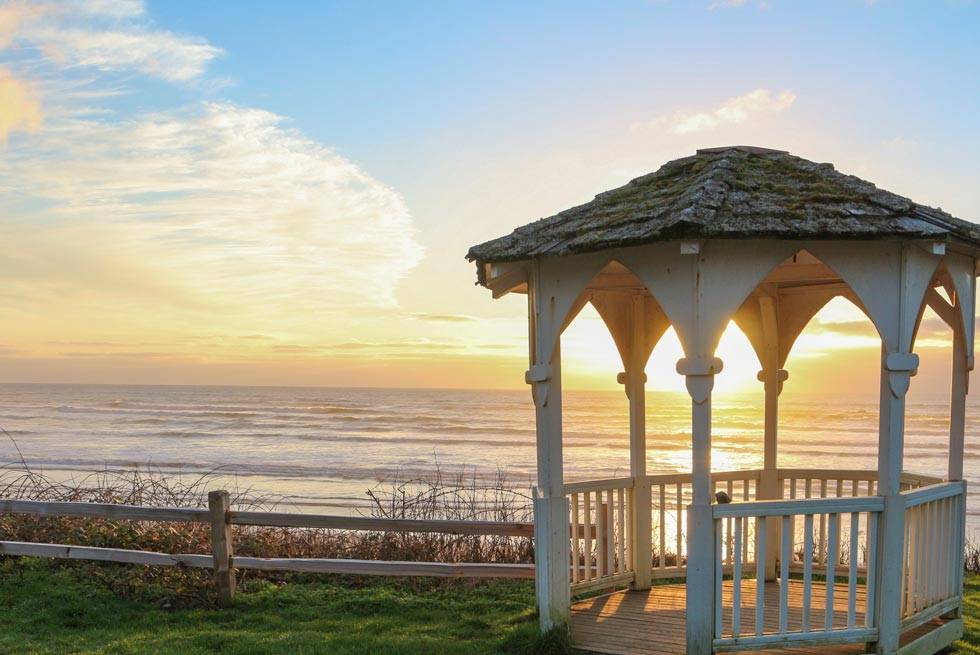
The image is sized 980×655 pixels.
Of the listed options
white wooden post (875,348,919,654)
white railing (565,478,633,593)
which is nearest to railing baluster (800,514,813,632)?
white wooden post (875,348,919,654)

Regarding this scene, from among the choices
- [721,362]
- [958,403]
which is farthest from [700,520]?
[958,403]

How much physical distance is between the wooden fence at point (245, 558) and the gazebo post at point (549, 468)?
1.45 m

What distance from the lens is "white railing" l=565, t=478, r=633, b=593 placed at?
744 centimetres

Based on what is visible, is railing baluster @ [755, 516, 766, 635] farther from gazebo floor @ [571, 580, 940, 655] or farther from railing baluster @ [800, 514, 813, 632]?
gazebo floor @ [571, 580, 940, 655]

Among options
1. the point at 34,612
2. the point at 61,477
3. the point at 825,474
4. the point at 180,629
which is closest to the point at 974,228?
the point at 825,474

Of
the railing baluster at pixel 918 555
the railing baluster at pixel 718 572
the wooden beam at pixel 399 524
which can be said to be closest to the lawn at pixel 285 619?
the wooden beam at pixel 399 524

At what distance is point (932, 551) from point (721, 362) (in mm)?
2589

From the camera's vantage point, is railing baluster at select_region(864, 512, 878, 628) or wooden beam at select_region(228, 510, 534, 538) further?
wooden beam at select_region(228, 510, 534, 538)

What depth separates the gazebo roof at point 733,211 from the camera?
17.1 ft

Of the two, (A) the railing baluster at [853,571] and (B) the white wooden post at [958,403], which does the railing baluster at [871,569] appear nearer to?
(A) the railing baluster at [853,571]

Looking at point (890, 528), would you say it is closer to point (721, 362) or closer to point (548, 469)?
point (721, 362)

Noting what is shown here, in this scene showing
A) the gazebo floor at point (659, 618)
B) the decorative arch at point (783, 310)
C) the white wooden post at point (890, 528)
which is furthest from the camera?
the decorative arch at point (783, 310)

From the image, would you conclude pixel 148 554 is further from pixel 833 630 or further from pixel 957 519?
pixel 957 519

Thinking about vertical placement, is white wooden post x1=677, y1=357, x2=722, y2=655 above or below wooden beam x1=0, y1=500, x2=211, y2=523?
above
